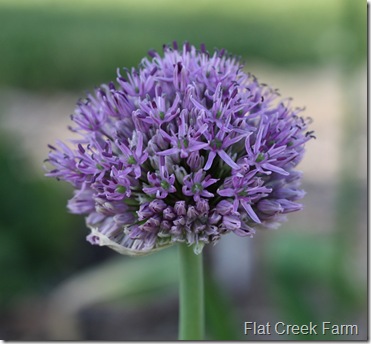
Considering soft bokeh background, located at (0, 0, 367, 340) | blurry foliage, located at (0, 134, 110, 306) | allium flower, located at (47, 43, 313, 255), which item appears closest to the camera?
allium flower, located at (47, 43, 313, 255)

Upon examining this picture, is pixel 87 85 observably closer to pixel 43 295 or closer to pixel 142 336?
pixel 43 295

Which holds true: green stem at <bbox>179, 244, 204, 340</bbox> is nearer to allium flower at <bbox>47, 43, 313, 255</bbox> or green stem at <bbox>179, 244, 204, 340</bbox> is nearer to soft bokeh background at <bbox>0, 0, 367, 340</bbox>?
allium flower at <bbox>47, 43, 313, 255</bbox>

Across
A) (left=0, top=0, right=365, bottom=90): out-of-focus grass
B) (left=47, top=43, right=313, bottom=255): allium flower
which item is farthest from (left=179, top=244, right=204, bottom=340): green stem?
(left=0, top=0, right=365, bottom=90): out-of-focus grass

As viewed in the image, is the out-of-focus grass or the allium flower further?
the out-of-focus grass

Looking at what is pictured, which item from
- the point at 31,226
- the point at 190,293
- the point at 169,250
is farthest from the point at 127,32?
the point at 190,293

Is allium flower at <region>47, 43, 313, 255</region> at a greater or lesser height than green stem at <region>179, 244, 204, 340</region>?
greater

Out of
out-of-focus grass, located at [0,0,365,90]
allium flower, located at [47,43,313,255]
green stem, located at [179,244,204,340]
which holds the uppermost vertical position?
out-of-focus grass, located at [0,0,365,90]
